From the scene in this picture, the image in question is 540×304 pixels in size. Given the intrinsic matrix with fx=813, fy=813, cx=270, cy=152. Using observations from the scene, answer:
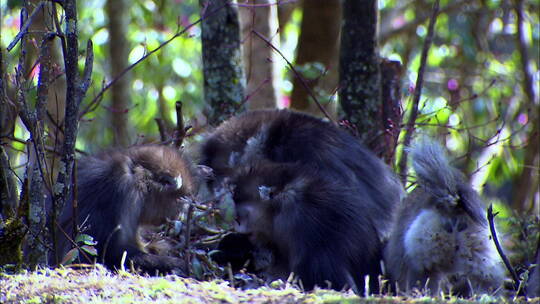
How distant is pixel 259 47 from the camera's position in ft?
25.1

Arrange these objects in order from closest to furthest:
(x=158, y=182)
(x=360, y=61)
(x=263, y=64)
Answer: (x=158, y=182) → (x=360, y=61) → (x=263, y=64)

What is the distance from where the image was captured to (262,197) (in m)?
4.28

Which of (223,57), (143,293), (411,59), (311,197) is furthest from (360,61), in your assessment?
(411,59)

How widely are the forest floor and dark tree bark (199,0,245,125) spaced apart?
8.09 feet

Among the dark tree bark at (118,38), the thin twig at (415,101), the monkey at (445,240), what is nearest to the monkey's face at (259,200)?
the monkey at (445,240)

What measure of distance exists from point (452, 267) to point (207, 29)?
2.63m

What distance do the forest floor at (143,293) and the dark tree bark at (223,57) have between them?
2.47 meters

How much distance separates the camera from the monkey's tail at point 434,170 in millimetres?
3828

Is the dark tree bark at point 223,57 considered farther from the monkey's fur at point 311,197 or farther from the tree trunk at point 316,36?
the tree trunk at point 316,36

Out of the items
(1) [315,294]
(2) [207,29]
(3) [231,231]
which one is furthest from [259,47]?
(1) [315,294]

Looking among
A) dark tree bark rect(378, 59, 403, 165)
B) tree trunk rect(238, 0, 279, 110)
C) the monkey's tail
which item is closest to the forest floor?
the monkey's tail

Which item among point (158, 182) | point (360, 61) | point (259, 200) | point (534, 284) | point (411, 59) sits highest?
point (411, 59)

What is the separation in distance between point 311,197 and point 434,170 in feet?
2.26

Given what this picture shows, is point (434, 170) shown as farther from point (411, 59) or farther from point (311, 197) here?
point (411, 59)
